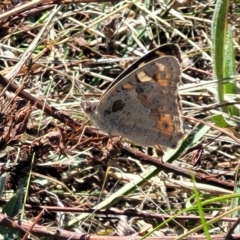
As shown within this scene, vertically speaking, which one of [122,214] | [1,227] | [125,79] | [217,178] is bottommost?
[217,178]

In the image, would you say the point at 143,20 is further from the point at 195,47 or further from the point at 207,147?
the point at 207,147

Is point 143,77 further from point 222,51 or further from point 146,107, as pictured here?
point 222,51

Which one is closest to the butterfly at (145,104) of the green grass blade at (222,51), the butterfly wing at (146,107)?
the butterfly wing at (146,107)

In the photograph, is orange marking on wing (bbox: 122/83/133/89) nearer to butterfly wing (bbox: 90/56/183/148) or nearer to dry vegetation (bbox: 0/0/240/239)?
butterfly wing (bbox: 90/56/183/148)

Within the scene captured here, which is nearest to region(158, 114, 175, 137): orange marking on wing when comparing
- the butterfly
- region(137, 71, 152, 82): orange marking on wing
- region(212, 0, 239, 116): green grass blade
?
the butterfly

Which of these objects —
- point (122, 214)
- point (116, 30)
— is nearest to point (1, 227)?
point (122, 214)

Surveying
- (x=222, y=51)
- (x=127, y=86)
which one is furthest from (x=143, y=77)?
(x=222, y=51)

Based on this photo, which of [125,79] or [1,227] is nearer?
[1,227]
